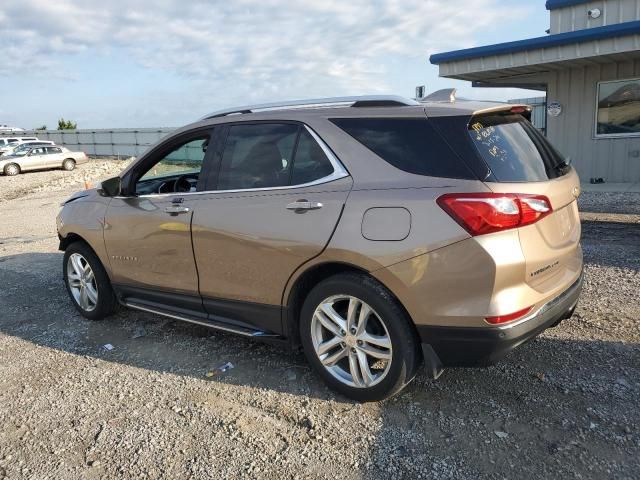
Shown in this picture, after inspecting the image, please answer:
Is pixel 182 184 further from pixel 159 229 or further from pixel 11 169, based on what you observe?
pixel 11 169

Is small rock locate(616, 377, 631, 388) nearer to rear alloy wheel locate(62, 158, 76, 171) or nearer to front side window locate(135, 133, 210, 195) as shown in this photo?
front side window locate(135, 133, 210, 195)

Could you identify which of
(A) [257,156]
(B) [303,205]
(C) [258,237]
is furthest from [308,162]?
(C) [258,237]

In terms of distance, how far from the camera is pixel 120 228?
4570 millimetres

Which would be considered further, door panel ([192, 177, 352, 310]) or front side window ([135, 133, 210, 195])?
front side window ([135, 133, 210, 195])

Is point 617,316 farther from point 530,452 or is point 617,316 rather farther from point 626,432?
point 530,452

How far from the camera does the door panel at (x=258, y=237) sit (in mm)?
3275

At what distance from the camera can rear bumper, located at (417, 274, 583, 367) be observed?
2.85m

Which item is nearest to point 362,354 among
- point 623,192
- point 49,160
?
point 623,192

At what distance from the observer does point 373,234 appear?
304 cm

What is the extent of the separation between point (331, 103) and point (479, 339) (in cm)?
176

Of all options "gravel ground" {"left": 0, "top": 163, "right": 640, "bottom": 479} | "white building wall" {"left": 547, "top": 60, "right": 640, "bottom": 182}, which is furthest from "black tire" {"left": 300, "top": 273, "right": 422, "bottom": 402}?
"white building wall" {"left": 547, "top": 60, "right": 640, "bottom": 182}

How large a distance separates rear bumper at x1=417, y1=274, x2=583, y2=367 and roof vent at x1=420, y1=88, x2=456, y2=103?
137cm

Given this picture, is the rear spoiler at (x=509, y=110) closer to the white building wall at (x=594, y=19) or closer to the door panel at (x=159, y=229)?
the door panel at (x=159, y=229)

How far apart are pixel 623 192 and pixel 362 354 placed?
962 cm
